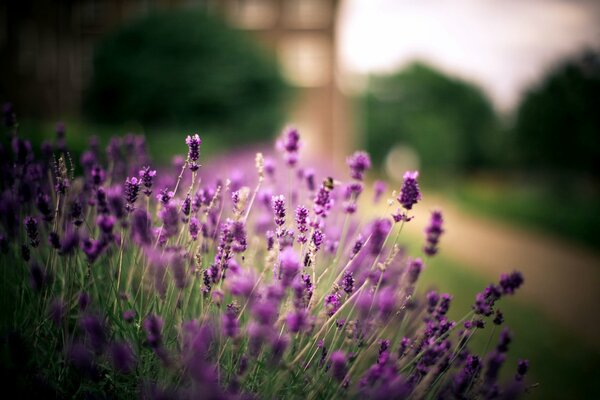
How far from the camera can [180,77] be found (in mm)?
14086

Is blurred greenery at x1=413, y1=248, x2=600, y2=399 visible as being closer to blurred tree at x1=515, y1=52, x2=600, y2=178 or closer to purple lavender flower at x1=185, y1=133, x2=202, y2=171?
purple lavender flower at x1=185, y1=133, x2=202, y2=171

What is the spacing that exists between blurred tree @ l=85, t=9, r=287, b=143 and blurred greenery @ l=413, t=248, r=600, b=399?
9.86m

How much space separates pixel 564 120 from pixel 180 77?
11.8m

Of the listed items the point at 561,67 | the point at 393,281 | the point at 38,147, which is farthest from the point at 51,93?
the point at 393,281

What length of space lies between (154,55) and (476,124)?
132 ft

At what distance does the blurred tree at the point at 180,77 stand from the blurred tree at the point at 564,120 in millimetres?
8887

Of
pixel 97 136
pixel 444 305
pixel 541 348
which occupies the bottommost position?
pixel 541 348

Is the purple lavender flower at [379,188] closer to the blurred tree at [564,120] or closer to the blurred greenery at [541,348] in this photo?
the blurred greenery at [541,348]

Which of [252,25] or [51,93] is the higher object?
[252,25]

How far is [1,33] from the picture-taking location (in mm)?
24422

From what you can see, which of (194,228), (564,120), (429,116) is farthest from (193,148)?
(429,116)

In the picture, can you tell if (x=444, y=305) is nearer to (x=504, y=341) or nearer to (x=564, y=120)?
(x=504, y=341)

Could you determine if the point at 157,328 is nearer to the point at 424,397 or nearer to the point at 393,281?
the point at 424,397

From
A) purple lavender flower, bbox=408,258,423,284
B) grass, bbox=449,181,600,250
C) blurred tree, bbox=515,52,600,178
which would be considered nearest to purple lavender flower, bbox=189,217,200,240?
purple lavender flower, bbox=408,258,423,284
